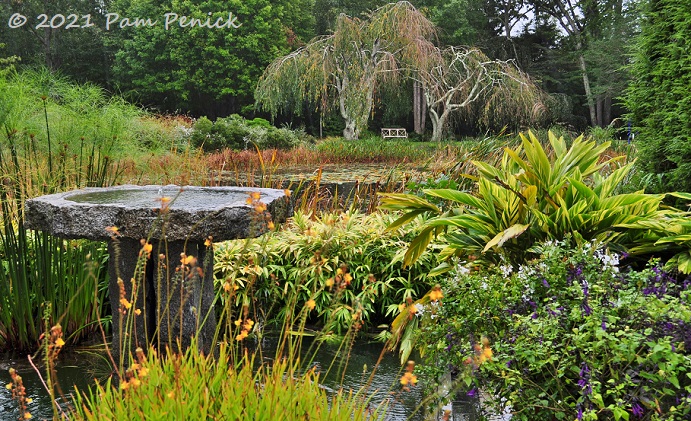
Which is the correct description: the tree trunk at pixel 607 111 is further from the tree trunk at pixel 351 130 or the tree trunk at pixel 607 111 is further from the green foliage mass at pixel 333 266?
the green foliage mass at pixel 333 266

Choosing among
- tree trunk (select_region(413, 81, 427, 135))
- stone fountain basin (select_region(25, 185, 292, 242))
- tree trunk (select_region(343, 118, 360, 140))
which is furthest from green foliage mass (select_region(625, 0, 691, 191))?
tree trunk (select_region(413, 81, 427, 135))

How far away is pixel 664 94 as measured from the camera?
13.9 ft

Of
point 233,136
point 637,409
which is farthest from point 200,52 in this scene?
point 637,409

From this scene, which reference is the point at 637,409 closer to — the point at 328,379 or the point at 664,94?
the point at 328,379

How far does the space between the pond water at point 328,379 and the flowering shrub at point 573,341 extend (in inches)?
17.4

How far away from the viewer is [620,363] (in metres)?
2.14

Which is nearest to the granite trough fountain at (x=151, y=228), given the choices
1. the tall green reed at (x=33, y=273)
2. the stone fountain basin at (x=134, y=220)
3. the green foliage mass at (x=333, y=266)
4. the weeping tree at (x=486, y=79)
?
the stone fountain basin at (x=134, y=220)

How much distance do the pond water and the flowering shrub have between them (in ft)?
1.45

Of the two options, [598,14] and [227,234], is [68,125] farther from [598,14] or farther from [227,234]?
[598,14]

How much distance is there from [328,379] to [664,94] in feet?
9.60

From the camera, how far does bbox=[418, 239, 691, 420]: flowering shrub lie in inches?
79.0

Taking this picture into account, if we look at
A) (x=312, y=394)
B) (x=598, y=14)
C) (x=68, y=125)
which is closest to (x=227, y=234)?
(x=312, y=394)

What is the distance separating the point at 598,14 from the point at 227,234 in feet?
102

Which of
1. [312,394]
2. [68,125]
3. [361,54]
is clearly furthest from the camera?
[361,54]
